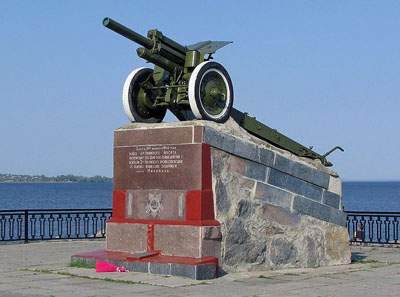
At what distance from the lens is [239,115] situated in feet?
38.5

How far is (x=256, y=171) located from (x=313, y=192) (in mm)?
1721

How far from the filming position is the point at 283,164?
11.7 metres

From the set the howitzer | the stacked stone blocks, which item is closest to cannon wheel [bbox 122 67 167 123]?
the howitzer

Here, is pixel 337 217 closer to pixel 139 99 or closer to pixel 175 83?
pixel 175 83

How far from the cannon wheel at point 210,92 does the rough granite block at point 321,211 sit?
2.52m

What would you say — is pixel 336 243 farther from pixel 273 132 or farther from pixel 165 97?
pixel 165 97

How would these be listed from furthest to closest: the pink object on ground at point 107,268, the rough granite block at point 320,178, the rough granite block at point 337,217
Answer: the rough granite block at point 337,217 → the rough granite block at point 320,178 → the pink object on ground at point 107,268

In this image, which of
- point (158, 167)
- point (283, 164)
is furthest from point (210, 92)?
point (283, 164)

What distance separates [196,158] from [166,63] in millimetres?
1928

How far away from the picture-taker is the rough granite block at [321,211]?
12.1m

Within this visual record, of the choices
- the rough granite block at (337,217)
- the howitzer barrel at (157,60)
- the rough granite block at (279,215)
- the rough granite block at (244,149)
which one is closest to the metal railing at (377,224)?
the rough granite block at (337,217)

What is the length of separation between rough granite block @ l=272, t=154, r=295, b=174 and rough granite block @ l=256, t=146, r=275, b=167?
0.12 m

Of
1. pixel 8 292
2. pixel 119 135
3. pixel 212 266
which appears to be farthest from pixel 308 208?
pixel 8 292

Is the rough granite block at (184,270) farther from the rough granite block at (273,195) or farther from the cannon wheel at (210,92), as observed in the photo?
the cannon wheel at (210,92)
